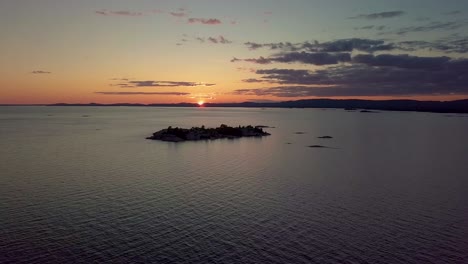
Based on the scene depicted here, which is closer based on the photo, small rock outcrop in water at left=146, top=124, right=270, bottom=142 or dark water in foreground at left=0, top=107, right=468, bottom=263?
dark water in foreground at left=0, top=107, right=468, bottom=263

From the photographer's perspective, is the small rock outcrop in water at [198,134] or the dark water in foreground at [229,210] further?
the small rock outcrop in water at [198,134]

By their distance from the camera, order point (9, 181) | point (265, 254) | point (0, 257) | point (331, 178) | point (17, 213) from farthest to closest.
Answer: point (331, 178), point (9, 181), point (17, 213), point (265, 254), point (0, 257)

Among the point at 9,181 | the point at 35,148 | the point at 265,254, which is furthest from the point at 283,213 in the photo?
the point at 35,148

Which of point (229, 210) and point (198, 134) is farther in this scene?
point (198, 134)

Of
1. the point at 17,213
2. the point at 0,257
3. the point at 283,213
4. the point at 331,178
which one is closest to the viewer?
the point at 0,257

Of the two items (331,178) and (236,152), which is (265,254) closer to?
(331,178)

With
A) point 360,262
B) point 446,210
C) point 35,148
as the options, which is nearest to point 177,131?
point 35,148

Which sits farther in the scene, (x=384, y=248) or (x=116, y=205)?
(x=116, y=205)
